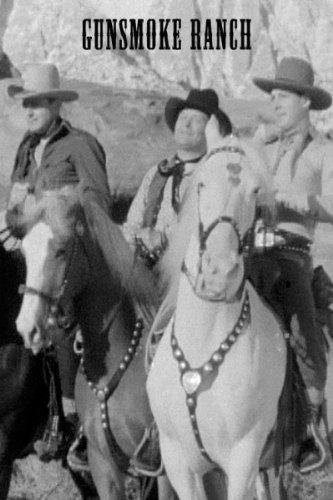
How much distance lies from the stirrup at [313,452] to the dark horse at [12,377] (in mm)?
1629

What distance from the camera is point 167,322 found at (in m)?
6.51

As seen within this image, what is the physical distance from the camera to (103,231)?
6.78 m

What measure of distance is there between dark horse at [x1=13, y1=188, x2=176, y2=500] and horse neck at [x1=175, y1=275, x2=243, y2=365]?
791mm

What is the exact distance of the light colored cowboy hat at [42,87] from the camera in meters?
8.01

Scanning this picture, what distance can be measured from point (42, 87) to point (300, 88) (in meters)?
1.97

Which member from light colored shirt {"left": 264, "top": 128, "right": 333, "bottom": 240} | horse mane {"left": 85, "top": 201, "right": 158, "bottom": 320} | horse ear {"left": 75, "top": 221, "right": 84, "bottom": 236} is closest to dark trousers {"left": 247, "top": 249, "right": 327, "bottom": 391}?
light colored shirt {"left": 264, "top": 128, "right": 333, "bottom": 240}

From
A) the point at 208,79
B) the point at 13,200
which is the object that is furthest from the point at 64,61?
the point at 13,200

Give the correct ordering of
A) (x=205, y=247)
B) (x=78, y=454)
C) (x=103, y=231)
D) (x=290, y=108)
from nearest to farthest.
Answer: (x=205, y=247) → (x=103, y=231) → (x=290, y=108) → (x=78, y=454)

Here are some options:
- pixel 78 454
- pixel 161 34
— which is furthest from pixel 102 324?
pixel 161 34

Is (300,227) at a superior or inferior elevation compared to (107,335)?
superior

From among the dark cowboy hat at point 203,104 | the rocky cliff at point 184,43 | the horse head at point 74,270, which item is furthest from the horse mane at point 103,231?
the rocky cliff at point 184,43

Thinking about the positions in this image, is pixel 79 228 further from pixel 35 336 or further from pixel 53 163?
pixel 53 163

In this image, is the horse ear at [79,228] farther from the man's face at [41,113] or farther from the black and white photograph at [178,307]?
the man's face at [41,113]

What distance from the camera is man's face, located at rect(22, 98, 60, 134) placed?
26.2 ft
